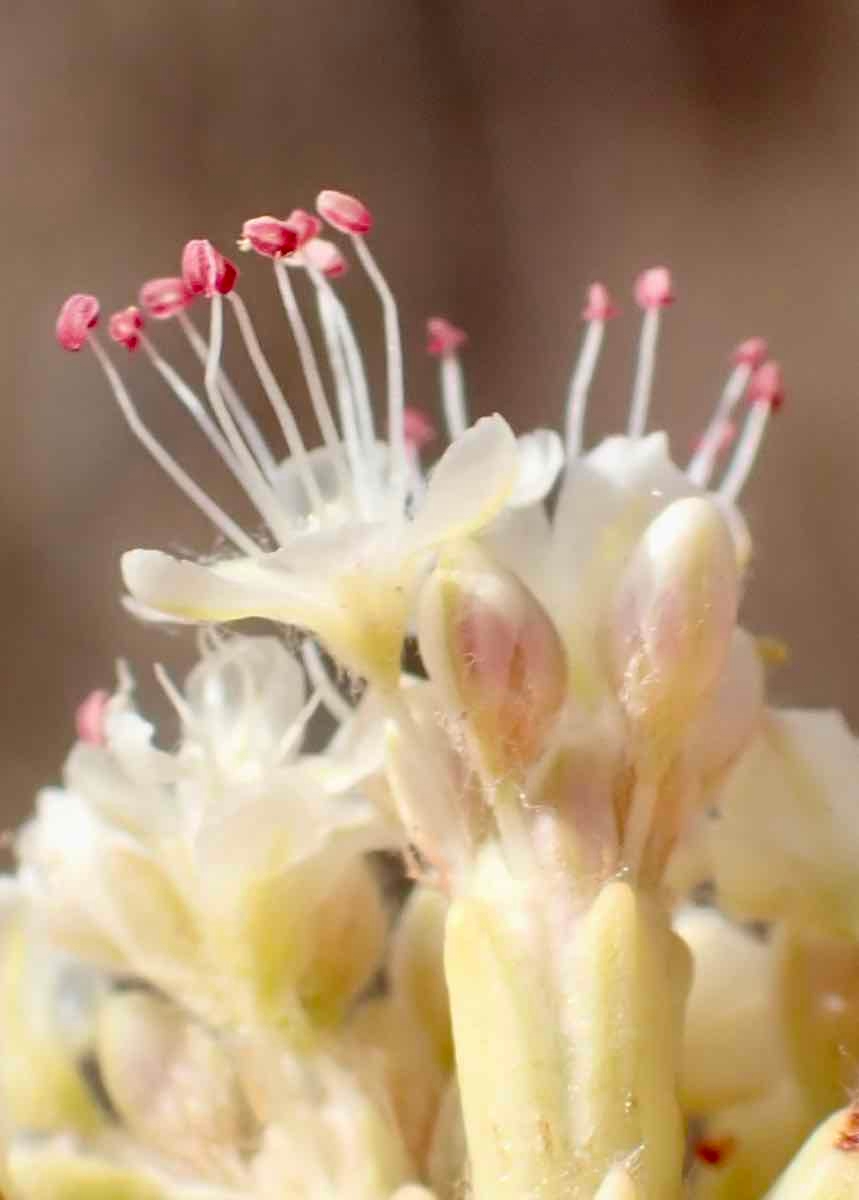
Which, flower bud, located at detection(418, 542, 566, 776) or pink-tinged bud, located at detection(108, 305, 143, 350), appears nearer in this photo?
flower bud, located at detection(418, 542, 566, 776)

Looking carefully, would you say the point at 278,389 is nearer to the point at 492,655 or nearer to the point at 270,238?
the point at 270,238

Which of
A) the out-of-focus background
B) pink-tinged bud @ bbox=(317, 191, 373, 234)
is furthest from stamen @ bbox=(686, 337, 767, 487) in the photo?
the out-of-focus background

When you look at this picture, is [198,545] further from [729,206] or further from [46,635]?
[729,206]

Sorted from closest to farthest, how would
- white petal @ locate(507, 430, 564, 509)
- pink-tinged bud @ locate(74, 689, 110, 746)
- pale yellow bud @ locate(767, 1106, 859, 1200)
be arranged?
1. pale yellow bud @ locate(767, 1106, 859, 1200)
2. white petal @ locate(507, 430, 564, 509)
3. pink-tinged bud @ locate(74, 689, 110, 746)

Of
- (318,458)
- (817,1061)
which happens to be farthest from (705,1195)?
(318,458)

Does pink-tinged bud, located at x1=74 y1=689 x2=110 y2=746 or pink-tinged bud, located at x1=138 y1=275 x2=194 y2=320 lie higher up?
pink-tinged bud, located at x1=138 y1=275 x2=194 y2=320

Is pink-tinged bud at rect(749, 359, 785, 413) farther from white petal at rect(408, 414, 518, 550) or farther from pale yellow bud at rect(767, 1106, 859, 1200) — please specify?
pale yellow bud at rect(767, 1106, 859, 1200)

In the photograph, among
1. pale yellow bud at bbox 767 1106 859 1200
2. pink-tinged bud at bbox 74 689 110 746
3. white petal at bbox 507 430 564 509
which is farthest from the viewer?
pink-tinged bud at bbox 74 689 110 746
